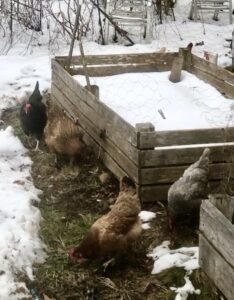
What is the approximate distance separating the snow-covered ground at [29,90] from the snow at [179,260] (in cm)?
9

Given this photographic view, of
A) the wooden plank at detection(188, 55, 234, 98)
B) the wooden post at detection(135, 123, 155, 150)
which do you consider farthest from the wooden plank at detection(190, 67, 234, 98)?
the wooden post at detection(135, 123, 155, 150)

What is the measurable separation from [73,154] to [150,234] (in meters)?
1.68

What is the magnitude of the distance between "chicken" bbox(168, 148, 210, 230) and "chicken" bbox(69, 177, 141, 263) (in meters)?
0.39

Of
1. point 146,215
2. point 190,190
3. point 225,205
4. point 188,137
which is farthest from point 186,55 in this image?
point 225,205

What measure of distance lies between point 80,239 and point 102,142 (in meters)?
1.56

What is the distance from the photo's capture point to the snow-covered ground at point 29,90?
4.09 m

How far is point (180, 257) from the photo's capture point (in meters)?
4.04

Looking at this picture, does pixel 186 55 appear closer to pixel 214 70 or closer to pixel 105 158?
pixel 214 70

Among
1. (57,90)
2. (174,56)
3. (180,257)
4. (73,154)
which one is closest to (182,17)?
(174,56)

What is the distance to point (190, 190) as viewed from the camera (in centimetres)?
435

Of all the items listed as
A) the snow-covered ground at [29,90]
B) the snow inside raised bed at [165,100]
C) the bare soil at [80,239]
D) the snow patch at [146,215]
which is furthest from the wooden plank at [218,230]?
the snow inside raised bed at [165,100]

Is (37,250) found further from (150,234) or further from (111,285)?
(150,234)

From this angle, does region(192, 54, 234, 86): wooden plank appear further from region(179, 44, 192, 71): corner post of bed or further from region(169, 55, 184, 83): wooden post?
region(169, 55, 184, 83): wooden post

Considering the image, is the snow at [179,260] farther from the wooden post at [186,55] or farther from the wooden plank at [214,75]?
the wooden post at [186,55]
